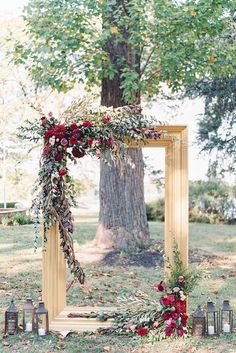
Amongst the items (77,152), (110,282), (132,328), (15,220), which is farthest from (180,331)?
(15,220)

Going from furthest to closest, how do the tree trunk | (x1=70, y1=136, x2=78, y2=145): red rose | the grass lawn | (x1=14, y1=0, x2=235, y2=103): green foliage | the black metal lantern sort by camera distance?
the tree trunk
(x1=14, y1=0, x2=235, y2=103): green foliage
the black metal lantern
(x1=70, y1=136, x2=78, y2=145): red rose
the grass lawn

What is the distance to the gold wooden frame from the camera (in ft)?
15.2

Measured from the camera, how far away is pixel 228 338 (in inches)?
177

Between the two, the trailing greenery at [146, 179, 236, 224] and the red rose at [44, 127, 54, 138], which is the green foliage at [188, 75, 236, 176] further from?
the red rose at [44, 127, 54, 138]

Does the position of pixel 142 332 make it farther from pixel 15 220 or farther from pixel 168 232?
pixel 15 220

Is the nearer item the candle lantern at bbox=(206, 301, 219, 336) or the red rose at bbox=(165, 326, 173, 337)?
→ the red rose at bbox=(165, 326, 173, 337)

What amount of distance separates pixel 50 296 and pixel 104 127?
5.09 feet

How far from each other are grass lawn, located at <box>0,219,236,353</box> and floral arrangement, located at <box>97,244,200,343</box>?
94 millimetres

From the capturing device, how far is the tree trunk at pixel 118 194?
8.49m

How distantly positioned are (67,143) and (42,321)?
60.4 inches

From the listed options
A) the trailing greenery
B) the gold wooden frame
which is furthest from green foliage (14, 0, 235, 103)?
the trailing greenery

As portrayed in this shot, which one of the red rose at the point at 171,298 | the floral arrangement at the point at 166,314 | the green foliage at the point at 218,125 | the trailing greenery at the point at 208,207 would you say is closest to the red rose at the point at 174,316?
the floral arrangement at the point at 166,314

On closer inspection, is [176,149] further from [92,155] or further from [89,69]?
[89,69]

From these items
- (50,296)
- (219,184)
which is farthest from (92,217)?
(50,296)
